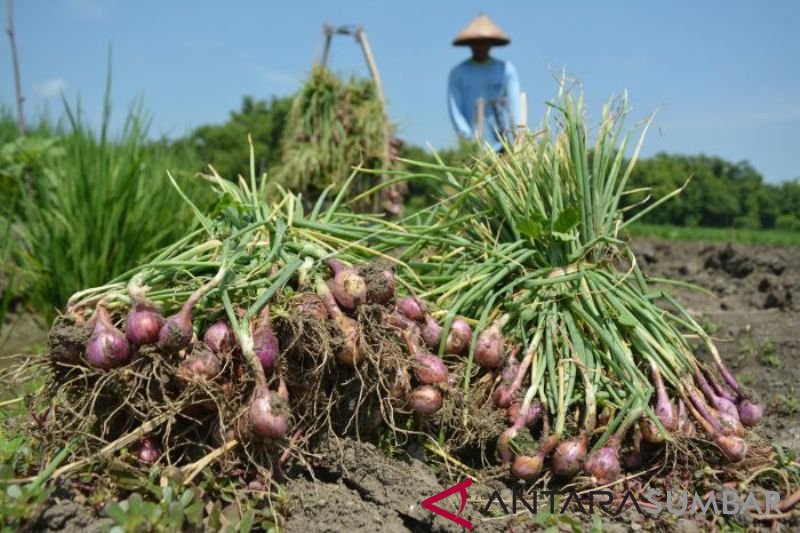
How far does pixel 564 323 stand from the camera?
2.06m

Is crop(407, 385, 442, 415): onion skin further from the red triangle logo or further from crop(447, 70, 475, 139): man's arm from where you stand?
crop(447, 70, 475, 139): man's arm

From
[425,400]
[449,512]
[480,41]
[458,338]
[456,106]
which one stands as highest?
[480,41]

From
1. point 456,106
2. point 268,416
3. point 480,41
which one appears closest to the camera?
point 268,416

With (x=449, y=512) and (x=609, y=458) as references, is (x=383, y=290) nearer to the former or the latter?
(x=449, y=512)

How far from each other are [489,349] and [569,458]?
1.20ft

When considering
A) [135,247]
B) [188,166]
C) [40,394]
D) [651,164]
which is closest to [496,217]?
[40,394]

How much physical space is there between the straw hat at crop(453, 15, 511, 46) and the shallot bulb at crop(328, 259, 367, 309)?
5394 mm

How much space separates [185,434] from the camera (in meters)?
1.68

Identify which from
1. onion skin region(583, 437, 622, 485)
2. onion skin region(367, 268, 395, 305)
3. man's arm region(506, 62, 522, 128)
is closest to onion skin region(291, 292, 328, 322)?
onion skin region(367, 268, 395, 305)

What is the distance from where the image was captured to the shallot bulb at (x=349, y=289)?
67.4 inches

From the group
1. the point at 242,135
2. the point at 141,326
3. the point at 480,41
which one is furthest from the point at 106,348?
the point at 242,135

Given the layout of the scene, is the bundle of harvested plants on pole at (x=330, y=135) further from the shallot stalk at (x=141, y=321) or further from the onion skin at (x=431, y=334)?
the shallot stalk at (x=141, y=321)

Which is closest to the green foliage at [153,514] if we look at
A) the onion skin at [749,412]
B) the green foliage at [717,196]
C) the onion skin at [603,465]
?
the onion skin at [603,465]

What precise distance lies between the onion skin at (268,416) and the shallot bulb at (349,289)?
31 cm
